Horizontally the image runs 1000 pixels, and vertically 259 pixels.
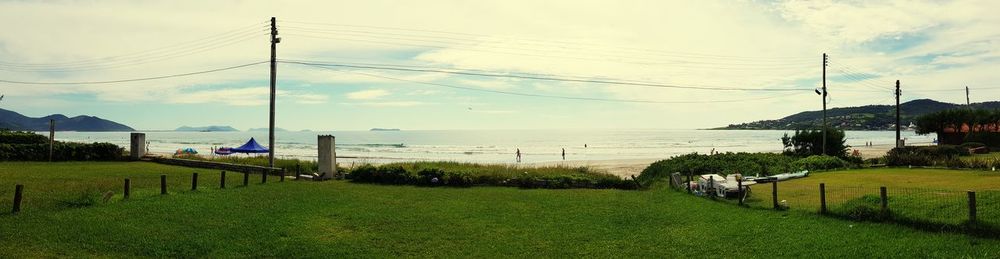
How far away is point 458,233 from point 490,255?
2339 mm

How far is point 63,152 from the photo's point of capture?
125 ft

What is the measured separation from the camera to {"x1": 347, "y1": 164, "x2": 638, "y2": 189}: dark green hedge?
85.7 feet

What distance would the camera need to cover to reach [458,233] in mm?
14469

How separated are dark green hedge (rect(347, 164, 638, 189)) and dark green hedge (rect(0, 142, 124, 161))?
22.2 m

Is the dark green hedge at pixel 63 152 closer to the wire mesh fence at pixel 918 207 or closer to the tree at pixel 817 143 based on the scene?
the wire mesh fence at pixel 918 207

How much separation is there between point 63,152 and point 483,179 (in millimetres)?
28637

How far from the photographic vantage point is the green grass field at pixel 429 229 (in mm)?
12305

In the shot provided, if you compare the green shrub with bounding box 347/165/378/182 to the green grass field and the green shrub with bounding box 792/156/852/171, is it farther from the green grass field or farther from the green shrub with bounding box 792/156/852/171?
the green shrub with bounding box 792/156/852/171

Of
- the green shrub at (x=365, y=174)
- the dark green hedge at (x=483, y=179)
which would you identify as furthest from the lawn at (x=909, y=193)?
the green shrub at (x=365, y=174)

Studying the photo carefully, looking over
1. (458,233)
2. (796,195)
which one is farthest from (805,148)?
(458,233)

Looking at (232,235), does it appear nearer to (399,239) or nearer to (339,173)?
(399,239)

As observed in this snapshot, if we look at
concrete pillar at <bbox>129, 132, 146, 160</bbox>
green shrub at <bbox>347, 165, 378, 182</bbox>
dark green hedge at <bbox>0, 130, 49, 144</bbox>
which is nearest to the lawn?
green shrub at <bbox>347, 165, 378, 182</bbox>

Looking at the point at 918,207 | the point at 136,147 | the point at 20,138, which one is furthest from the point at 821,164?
the point at 20,138

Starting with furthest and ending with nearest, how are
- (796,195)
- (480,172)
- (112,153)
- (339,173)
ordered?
1. (112,153)
2. (339,173)
3. (480,172)
4. (796,195)
